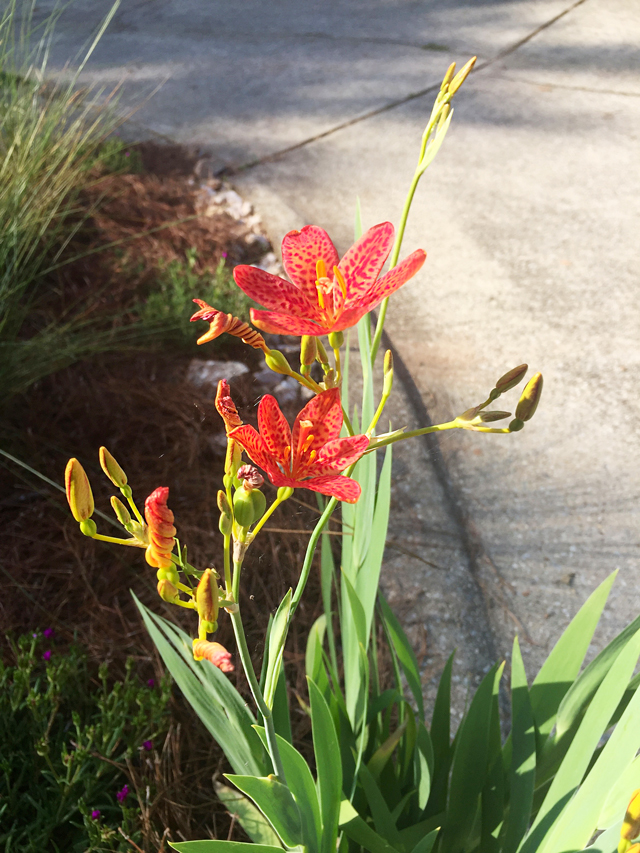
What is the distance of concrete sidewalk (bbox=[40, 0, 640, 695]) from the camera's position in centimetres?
134

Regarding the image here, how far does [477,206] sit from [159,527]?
224 cm

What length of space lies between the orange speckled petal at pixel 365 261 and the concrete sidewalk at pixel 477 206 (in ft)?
2.79

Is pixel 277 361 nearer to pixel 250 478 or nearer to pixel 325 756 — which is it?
pixel 250 478

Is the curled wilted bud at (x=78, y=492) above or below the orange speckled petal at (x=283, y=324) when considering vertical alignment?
below

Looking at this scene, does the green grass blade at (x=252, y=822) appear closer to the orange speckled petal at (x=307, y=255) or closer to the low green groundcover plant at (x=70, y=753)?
the low green groundcover plant at (x=70, y=753)

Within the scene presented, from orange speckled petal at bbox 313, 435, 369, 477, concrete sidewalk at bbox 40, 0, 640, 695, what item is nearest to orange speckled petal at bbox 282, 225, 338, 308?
orange speckled petal at bbox 313, 435, 369, 477

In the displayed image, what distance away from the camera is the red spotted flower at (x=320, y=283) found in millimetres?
405

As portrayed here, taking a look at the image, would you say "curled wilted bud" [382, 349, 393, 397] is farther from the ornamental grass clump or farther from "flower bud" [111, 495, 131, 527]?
"flower bud" [111, 495, 131, 527]

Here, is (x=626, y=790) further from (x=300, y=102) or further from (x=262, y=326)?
(x=300, y=102)

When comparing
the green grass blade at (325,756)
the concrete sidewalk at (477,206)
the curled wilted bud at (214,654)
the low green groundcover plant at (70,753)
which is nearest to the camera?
the curled wilted bud at (214,654)

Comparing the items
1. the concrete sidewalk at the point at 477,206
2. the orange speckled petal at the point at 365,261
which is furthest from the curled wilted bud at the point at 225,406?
the concrete sidewalk at the point at 477,206

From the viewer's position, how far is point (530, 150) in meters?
2.63

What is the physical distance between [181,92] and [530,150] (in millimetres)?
1737

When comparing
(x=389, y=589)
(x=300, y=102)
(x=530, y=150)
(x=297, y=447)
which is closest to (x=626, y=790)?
(x=297, y=447)
